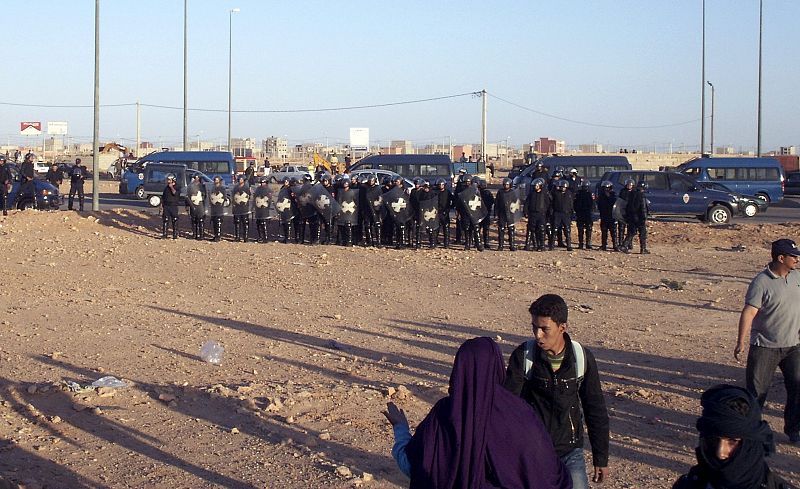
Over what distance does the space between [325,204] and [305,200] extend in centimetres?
51

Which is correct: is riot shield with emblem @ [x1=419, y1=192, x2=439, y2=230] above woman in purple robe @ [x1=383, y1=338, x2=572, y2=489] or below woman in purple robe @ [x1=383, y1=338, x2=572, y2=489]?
above

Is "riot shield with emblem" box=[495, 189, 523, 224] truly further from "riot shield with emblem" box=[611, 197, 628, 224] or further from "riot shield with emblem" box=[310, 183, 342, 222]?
"riot shield with emblem" box=[310, 183, 342, 222]

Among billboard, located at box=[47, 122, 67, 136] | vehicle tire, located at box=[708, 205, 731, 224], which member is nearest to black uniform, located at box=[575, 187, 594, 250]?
vehicle tire, located at box=[708, 205, 731, 224]

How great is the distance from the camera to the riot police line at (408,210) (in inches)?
904

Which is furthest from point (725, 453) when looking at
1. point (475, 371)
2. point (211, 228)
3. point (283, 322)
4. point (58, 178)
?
point (58, 178)

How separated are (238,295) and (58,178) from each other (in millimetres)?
20371

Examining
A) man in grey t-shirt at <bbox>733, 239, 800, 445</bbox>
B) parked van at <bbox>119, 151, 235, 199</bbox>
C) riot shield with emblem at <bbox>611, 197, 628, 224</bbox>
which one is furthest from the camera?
parked van at <bbox>119, 151, 235, 199</bbox>

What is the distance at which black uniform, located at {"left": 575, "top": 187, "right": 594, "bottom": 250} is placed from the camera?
23250 millimetres

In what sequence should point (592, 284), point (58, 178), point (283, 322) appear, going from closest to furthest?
point (283, 322), point (592, 284), point (58, 178)

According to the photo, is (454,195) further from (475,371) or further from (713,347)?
(475,371)

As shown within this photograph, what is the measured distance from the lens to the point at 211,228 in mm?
26656

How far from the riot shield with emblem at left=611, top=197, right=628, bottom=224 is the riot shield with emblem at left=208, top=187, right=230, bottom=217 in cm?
893

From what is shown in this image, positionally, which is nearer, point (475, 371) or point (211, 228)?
point (475, 371)

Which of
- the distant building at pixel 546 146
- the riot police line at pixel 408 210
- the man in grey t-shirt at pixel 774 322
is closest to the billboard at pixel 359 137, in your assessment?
the distant building at pixel 546 146
